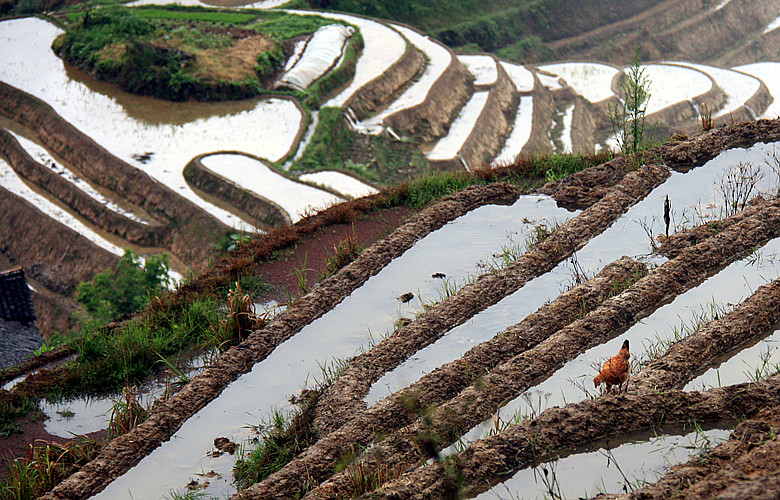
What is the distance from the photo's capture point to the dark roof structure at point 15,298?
17.4 m

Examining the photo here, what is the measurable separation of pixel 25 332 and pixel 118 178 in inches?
325

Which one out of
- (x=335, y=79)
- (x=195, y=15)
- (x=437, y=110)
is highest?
(x=195, y=15)

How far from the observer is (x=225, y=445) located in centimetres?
591

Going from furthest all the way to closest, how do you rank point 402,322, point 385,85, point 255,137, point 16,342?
point 385,85 → point 255,137 → point 16,342 → point 402,322

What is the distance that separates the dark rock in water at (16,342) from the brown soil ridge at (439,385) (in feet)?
35.7

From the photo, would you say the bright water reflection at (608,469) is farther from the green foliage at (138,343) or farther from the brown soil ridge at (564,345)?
the green foliage at (138,343)

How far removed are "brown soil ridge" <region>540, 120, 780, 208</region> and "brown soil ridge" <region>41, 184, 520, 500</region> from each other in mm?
730

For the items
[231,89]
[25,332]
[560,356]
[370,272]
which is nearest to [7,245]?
[25,332]

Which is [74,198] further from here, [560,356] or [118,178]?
[560,356]

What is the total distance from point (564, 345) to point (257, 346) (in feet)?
9.59

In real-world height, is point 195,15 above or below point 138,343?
above

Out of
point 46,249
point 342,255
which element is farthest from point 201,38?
point 342,255

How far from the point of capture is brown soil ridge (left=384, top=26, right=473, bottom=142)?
27853 mm

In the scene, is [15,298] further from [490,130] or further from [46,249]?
[490,130]
